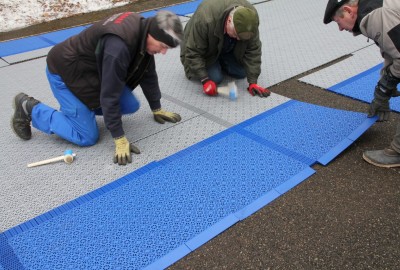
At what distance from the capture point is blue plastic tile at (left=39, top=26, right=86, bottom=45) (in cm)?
424

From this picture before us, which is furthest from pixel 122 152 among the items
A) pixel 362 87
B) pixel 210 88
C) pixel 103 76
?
pixel 362 87

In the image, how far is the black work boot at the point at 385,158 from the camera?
1.89 metres

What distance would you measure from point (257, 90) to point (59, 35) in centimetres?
294

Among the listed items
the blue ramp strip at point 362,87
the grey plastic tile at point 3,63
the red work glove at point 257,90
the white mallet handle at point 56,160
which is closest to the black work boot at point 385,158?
the blue ramp strip at point 362,87

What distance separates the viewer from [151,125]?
241 cm

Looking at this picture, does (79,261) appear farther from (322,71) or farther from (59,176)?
(322,71)

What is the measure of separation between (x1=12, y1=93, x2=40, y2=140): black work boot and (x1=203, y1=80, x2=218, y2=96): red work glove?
1188 mm

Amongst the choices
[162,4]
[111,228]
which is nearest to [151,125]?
[111,228]

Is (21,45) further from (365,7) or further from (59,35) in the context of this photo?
(365,7)

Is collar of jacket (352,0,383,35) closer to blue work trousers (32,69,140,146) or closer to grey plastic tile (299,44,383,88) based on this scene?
grey plastic tile (299,44,383,88)

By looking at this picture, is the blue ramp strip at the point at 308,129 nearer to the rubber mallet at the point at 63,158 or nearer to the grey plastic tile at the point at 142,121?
the grey plastic tile at the point at 142,121

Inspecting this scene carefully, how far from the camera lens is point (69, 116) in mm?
2102

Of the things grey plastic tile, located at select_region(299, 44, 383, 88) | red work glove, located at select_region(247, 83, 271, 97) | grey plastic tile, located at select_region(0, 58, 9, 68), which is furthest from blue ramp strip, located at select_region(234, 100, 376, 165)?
grey plastic tile, located at select_region(0, 58, 9, 68)

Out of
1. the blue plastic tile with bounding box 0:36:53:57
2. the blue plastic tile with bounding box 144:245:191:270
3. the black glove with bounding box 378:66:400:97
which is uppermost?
the black glove with bounding box 378:66:400:97
